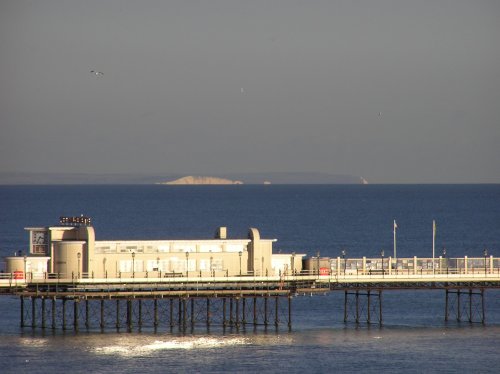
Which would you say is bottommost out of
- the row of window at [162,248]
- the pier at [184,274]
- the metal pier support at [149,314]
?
the metal pier support at [149,314]

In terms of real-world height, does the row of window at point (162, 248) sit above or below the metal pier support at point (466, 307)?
above

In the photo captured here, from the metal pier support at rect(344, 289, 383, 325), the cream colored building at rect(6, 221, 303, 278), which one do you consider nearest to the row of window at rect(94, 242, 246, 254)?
the cream colored building at rect(6, 221, 303, 278)

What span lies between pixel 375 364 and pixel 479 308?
129ft

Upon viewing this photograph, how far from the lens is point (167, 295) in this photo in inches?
4387

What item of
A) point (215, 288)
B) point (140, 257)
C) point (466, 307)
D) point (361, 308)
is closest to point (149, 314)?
point (140, 257)

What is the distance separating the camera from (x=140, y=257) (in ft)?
374

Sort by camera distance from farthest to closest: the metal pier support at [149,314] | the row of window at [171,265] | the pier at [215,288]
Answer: the row of window at [171,265], the metal pier support at [149,314], the pier at [215,288]

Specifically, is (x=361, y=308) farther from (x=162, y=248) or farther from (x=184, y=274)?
(x=162, y=248)

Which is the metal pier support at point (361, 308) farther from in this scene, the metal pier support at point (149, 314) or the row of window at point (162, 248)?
the row of window at point (162, 248)

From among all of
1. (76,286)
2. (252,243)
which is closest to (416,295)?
(252,243)

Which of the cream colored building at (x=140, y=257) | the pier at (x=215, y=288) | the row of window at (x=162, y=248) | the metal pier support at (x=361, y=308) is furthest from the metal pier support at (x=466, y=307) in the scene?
the row of window at (x=162, y=248)

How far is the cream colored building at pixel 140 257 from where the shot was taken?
367 feet

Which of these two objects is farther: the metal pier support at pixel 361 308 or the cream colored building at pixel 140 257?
the metal pier support at pixel 361 308

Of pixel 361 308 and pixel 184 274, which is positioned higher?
pixel 184 274
